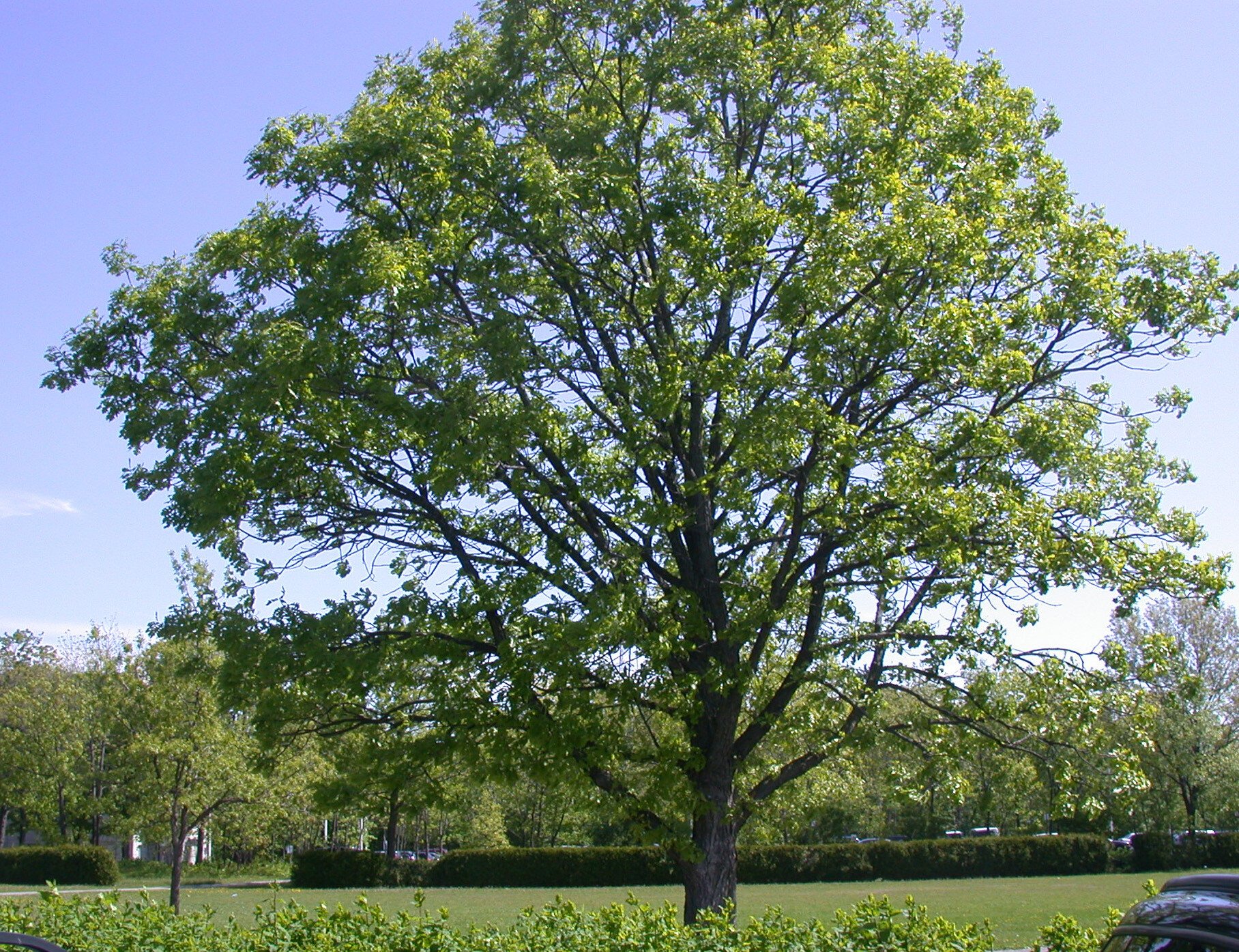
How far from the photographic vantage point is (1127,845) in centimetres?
4969

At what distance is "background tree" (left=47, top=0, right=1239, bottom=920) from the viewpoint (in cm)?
1069

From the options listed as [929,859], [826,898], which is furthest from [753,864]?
[826,898]

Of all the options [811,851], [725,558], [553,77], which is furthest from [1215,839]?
[553,77]

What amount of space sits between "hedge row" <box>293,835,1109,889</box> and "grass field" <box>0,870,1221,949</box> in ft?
5.93

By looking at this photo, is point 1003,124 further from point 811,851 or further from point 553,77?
point 811,851

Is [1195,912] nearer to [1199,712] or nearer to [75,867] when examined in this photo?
[75,867]

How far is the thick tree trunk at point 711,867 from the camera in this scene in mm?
11891

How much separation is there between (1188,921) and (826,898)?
30.1 m

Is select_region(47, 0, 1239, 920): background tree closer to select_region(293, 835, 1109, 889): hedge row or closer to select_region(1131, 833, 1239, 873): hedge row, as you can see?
select_region(293, 835, 1109, 889): hedge row

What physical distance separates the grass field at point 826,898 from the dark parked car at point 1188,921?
691 inches

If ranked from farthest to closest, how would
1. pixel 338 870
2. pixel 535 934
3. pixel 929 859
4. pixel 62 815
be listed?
pixel 62 815 < pixel 929 859 < pixel 338 870 < pixel 535 934

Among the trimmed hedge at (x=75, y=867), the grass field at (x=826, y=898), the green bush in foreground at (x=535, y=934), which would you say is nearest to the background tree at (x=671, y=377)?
the green bush in foreground at (x=535, y=934)

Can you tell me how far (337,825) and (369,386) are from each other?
56.9 m

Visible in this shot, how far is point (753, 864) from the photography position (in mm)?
45125
